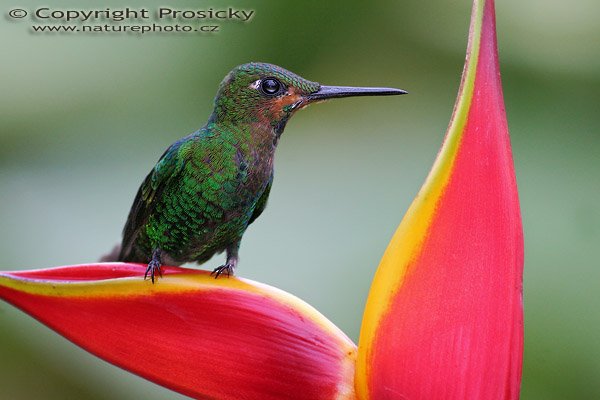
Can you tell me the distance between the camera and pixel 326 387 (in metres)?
0.58

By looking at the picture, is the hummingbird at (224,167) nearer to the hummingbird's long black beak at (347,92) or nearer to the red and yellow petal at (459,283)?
the hummingbird's long black beak at (347,92)

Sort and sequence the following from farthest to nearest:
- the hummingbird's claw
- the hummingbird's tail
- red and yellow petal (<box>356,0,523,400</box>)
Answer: the hummingbird's tail
the hummingbird's claw
red and yellow petal (<box>356,0,523,400</box>)

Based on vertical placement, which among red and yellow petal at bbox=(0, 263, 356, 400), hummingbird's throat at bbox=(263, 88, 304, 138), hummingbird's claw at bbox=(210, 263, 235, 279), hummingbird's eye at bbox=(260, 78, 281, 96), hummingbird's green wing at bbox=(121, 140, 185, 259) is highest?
hummingbird's eye at bbox=(260, 78, 281, 96)

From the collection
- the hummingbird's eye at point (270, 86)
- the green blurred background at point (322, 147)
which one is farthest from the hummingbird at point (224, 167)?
the green blurred background at point (322, 147)

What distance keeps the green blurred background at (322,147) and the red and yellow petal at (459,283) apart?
16.0 inches

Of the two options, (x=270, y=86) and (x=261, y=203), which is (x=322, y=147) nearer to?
(x=261, y=203)

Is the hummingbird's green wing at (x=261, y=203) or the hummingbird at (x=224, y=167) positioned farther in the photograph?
the hummingbird's green wing at (x=261, y=203)

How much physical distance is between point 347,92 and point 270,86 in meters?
0.11

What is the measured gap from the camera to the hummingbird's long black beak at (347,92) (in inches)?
22.0

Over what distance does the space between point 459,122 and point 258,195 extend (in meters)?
0.32

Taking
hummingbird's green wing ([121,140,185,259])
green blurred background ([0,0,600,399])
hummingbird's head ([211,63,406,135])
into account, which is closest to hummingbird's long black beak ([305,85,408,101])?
hummingbird's head ([211,63,406,135])

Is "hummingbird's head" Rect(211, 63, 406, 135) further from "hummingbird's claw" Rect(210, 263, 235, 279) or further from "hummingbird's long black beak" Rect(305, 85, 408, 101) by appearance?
"hummingbird's claw" Rect(210, 263, 235, 279)

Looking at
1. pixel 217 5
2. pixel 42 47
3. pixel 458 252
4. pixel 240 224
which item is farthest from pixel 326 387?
pixel 42 47

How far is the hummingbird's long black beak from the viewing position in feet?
1.84
